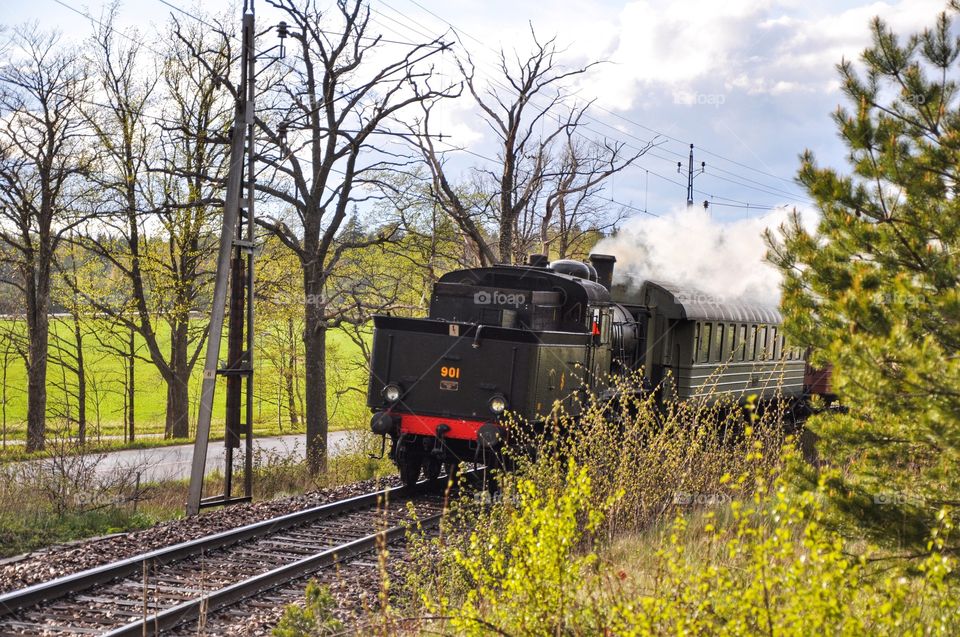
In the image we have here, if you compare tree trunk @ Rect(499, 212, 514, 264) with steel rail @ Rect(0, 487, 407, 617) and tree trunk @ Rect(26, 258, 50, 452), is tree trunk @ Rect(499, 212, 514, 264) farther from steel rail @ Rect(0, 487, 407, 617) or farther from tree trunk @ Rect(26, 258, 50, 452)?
steel rail @ Rect(0, 487, 407, 617)

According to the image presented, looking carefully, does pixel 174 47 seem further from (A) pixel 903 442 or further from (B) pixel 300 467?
(A) pixel 903 442

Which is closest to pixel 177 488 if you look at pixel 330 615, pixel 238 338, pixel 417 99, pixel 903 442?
pixel 238 338

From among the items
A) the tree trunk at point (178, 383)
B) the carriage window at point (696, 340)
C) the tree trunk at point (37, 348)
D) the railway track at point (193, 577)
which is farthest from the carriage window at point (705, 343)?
the tree trunk at point (37, 348)

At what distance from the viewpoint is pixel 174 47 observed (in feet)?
83.9

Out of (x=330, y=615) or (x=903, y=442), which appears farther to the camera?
(x=330, y=615)

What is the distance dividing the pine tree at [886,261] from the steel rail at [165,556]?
2.93m

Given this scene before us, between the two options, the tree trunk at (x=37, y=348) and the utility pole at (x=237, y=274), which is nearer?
the utility pole at (x=237, y=274)

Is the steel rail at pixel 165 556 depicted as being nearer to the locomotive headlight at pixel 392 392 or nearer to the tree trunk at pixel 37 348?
the locomotive headlight at pixel 392 392

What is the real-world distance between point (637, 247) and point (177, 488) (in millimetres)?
9972

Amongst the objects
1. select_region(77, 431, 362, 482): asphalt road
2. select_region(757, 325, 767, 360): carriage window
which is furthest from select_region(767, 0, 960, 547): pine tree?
select_region(77, 431, 362, 482): asphalt road

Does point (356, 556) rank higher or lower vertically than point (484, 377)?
lower

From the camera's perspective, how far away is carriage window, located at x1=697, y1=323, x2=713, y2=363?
49.2 ft

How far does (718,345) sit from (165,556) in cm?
1045

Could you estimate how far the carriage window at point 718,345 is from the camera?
1568cm
